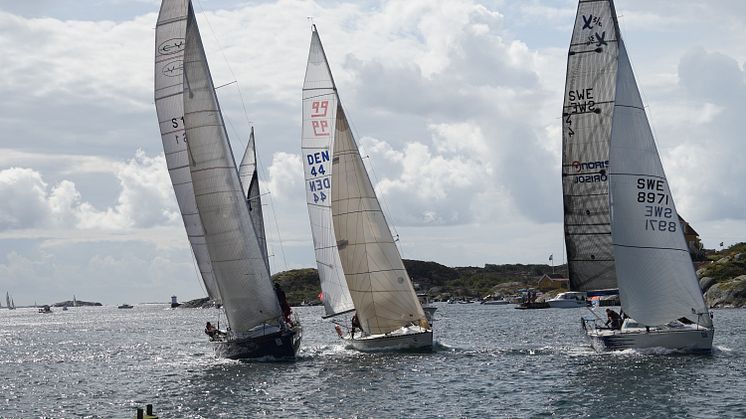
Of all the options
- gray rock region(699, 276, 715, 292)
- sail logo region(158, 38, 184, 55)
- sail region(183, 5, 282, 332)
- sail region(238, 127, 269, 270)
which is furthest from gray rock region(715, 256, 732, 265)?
sail logo region(158, 38, 184, 55)

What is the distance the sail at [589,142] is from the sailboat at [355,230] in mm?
9296

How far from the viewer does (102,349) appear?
268 feet

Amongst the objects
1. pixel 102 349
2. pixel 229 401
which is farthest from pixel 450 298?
pixel 229 401

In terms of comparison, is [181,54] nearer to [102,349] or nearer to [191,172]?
[191,172]

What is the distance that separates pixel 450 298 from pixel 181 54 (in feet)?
490

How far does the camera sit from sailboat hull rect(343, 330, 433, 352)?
54.8 meters

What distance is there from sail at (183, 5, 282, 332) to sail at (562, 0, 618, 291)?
52.8ft

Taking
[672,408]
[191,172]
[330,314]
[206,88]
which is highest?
[206,88]

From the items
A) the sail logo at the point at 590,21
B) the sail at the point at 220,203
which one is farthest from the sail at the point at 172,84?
the sail logo at the point at 590,21

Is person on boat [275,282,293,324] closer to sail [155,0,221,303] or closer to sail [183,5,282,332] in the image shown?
sail [183,5,282,332]

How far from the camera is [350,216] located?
5591 cm

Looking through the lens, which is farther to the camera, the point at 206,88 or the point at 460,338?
the point at 460,338

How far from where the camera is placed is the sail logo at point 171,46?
54.0 meters

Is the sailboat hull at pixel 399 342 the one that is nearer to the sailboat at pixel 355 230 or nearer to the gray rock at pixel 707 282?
the sailboat at pixel 355 230
